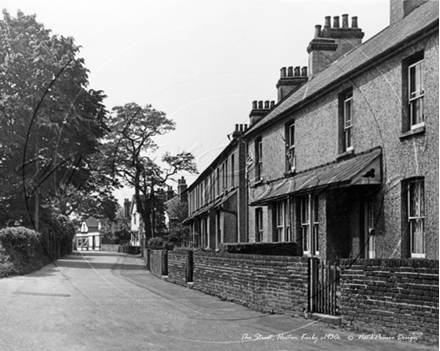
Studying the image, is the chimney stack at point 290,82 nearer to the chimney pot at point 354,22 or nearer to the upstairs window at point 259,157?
the chimney pot at point 354,22

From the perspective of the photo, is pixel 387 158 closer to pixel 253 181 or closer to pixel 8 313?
pixel 8 313

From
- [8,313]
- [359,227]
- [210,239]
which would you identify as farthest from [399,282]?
[210,239]

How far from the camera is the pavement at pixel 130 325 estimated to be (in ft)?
30.9

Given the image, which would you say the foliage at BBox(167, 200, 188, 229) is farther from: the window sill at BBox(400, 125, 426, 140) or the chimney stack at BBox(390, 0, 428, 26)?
the chimney stack at BBox(390, 0, 428, 26)

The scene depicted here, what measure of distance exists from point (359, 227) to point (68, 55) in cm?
951

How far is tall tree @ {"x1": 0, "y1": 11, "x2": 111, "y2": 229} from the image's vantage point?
8.77 m

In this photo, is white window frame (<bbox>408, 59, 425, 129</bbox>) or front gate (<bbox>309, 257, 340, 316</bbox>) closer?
front gate (<bbox>309, 257, 340, 316</bbox>)

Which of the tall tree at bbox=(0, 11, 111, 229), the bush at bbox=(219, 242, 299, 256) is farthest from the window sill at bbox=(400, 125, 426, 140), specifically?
the tall tree at bbox=(0, 11, 111, 229)

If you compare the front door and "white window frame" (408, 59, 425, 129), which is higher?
"white window frame" (408, 59, 425, 129)

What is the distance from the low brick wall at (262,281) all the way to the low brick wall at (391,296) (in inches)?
65.4

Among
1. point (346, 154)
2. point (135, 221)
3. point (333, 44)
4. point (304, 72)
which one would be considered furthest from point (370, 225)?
point (304, 72)

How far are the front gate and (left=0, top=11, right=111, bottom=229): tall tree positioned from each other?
5495 millimetres

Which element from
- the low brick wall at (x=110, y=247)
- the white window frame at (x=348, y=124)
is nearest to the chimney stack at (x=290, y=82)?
the white window frame at (x=348, y=124)

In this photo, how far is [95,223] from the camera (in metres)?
10.9
